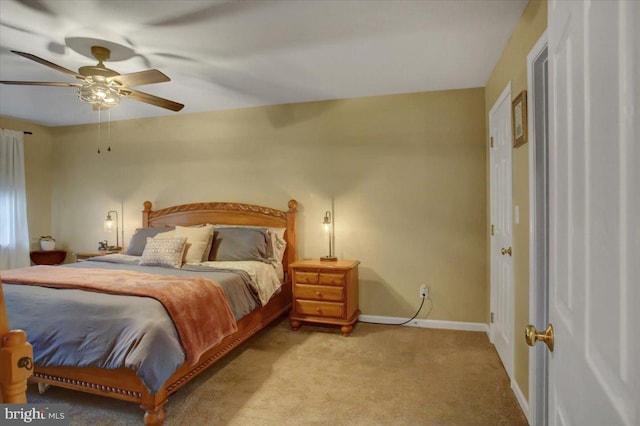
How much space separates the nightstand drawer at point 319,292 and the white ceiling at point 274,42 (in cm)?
199

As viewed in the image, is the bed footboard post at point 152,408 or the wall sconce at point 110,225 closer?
the bed footboard post at point 152,408

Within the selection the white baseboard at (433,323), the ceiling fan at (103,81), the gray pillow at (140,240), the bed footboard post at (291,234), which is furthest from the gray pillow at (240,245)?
the ceiling fan at (103,81)

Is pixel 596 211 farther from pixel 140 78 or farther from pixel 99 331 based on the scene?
pixel 140 78

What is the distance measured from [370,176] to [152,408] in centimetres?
281

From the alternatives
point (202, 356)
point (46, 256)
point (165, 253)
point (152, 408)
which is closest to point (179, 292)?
point (202, 356)

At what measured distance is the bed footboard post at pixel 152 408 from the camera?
201 cm

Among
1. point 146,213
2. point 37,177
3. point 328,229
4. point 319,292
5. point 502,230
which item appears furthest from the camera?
point 37,177

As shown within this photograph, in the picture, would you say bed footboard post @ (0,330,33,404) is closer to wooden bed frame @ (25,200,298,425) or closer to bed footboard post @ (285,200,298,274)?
wooden bed frame @ (25,200,298,425)

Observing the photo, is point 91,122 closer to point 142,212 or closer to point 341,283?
point 142,212

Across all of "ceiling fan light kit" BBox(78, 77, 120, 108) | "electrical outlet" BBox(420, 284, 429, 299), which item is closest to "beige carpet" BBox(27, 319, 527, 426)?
"electrical outlet" BBox(420, 284, 429, 299)

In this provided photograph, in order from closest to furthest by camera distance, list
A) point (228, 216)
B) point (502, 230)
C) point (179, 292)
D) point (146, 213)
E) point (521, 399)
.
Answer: point (521, 399) → point (179, 292) → point (502, 230) → point (228, 216) → point (146, 213)

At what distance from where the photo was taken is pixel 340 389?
2.46 metres

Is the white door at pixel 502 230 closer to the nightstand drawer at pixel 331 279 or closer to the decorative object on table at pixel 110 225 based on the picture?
the nightstand drawer at pixel 331 279

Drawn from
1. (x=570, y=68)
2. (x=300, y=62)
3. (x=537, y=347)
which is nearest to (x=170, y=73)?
(x=300, y=62)
